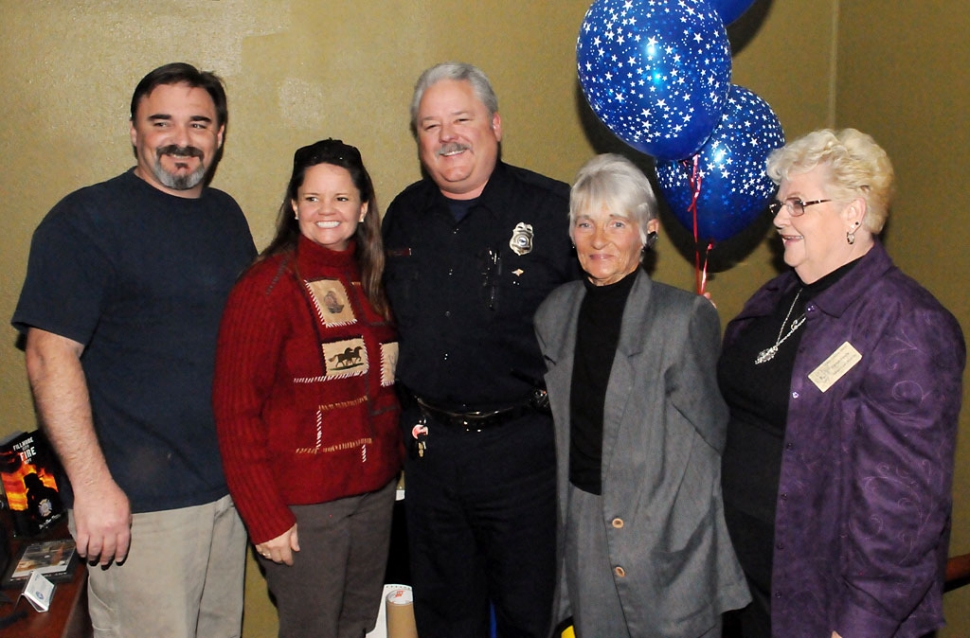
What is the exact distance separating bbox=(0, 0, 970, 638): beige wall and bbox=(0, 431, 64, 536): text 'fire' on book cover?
0.78 ft

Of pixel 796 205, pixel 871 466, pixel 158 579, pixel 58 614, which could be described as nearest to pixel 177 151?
pixel 158 579

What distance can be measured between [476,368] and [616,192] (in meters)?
0.66

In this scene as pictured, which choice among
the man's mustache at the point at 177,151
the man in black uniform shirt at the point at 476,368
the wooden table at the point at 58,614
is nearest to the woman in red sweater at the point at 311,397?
the man in black uniform shirt at the point at 476,368

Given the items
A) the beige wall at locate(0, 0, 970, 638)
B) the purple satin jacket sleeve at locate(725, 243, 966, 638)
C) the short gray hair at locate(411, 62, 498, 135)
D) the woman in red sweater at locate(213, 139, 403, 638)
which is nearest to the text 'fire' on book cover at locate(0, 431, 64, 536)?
the beige wall at locate(0, 0, 970, 638)

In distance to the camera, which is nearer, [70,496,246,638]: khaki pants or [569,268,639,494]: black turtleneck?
[569,268,639,494]: black turtleneck

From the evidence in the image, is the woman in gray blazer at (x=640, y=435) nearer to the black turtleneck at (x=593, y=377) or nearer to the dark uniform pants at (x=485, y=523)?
the black turtleneck at (x=593, y=377)

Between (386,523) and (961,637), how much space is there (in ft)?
6.59

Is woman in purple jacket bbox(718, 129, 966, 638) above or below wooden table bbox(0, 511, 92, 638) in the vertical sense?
above

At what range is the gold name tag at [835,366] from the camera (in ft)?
5.25

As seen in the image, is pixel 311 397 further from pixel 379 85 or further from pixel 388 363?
pixel 379 85

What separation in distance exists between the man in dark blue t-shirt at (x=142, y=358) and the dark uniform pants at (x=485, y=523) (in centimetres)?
59

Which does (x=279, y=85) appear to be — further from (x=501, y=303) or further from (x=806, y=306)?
(x=806, y=306)

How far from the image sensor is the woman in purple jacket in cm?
153

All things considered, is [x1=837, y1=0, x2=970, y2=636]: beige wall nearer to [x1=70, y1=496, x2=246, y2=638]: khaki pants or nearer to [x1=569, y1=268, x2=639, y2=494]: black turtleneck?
[x1=569, y1=268, x2=639, y2=494]: black turtleneck
